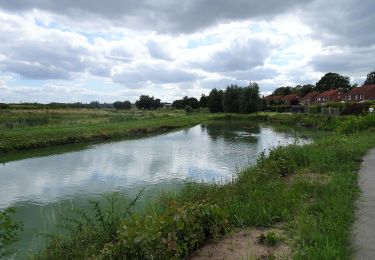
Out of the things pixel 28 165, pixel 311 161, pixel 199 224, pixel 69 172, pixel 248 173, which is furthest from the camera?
pixel 28 165

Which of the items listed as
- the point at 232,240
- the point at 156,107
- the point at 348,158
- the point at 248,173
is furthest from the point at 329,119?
the point at 156,107

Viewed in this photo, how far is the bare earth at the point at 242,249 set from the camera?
4.77 m

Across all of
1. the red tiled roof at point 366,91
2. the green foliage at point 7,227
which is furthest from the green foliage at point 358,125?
the red tiled roof at point 366,91

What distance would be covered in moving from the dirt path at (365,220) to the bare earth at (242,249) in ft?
3.01

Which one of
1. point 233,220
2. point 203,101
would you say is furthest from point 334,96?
point 233,220

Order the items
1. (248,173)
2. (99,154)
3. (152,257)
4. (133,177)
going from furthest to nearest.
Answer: (99,154) < (133,177) < (248,173) < (152,257)

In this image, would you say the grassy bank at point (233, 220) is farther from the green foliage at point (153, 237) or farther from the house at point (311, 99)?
the house at point (311, 99)

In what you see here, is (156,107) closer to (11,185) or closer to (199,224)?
(11,185)

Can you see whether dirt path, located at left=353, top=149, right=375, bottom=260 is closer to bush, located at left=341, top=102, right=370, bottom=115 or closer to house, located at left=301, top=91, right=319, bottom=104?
bush, located at left=341, top=102, right=370, bottom=115

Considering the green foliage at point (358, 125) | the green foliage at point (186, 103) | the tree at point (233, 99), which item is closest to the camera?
the green foliage at point (358, 125)

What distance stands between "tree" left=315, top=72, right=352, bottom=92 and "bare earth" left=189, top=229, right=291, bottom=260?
358 feet

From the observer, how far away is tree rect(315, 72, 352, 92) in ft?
349

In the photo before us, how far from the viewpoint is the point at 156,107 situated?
376 feet

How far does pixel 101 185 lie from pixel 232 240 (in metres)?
9.16
